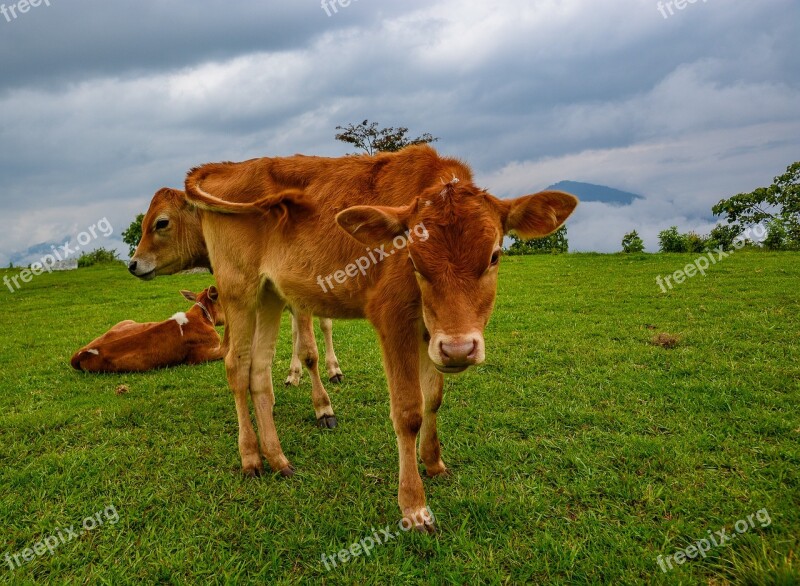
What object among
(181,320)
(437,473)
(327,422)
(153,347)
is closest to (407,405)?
(437,473)

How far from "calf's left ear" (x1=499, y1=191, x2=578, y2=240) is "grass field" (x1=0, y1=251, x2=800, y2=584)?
6.06 ft

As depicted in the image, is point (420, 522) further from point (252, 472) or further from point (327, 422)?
point (327, 422)

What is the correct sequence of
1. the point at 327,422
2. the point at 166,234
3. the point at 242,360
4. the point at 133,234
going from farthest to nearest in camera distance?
1. the point at 133,234
2. the point at 166,234
3. the point at 327,422
4. the point at 242,360

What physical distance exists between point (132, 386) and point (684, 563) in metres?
6.25

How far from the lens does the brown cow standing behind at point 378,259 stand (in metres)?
2.89

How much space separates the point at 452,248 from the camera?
9.46 ft

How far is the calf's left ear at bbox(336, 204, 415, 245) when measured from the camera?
310 centimetres

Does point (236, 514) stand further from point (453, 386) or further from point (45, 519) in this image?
point (453, 386)

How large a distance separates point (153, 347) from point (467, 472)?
5.33 meters

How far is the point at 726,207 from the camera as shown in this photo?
31609 millimetres

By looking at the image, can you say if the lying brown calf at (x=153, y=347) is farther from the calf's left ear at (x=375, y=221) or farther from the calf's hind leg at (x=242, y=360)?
the calf's left ear at (x=375, y=221)

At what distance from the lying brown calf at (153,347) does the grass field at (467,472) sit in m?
0.25

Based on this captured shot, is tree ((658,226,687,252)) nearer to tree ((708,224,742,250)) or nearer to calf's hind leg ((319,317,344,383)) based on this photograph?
tree ((708,224,742,250))

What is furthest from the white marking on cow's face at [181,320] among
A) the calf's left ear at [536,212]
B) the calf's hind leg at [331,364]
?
the calf's left ear at [536,212]
